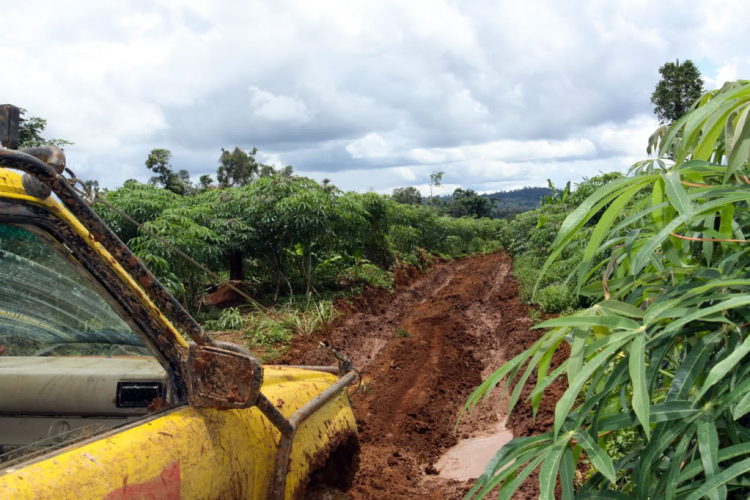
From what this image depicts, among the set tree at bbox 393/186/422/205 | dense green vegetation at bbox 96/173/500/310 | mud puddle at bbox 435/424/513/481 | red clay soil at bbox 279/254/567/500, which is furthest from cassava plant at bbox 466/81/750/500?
tree at bbox 393/186/422/205

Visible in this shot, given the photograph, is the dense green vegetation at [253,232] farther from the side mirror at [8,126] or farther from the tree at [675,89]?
the tree at [675,89]

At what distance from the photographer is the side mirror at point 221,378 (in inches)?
71.4

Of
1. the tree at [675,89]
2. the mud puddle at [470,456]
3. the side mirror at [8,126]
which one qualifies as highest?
the tree at [675,89]

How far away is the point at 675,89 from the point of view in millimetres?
24734

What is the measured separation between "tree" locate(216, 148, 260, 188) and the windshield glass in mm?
44790

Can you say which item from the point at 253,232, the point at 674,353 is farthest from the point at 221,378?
the point at 253,232

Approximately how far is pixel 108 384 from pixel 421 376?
5.79 meters

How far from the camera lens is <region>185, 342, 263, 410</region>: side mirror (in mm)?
1813

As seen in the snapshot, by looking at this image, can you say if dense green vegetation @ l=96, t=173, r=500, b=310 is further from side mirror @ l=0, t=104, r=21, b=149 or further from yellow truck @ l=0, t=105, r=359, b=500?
side mirror @ l=0, t=104, r=21, b=149

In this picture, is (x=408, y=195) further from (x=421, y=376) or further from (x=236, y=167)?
(x=421, y=376)

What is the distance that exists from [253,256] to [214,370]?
11.7m

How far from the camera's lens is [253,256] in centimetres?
1339

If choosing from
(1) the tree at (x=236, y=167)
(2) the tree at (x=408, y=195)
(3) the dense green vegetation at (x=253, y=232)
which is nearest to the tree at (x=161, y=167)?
(1) the tree at (x=236, y=167)

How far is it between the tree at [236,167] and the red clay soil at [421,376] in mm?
33228
